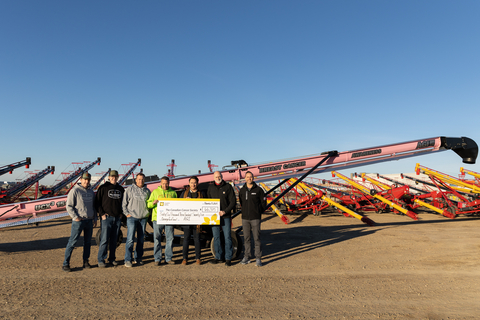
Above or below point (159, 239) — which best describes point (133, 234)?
above

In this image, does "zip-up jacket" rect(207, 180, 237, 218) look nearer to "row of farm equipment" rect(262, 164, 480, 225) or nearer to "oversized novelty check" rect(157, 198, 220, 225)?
"oversized novelty check" rect(157, 198, 220, 225)

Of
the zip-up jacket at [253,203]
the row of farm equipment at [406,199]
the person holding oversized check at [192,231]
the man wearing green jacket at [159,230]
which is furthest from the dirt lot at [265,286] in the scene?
the row of farm equipment at [406,199]

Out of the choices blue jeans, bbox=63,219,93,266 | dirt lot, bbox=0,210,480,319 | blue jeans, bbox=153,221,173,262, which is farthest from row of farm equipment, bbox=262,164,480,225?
blue jeans, bbox=63,219,93,266

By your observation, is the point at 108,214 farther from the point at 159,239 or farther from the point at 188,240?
the point at 188,240

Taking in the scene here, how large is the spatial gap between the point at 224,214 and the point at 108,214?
2.59 meters

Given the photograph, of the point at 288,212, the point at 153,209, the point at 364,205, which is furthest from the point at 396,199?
the point at 153,209

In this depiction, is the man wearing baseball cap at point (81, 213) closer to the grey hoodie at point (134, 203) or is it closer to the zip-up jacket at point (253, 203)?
the grey hoodie at point (134, 203)

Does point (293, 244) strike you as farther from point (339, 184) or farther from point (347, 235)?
point (339, 184)

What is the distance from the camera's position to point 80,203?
5.64 metres

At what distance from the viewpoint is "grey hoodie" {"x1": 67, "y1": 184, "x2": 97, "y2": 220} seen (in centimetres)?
556

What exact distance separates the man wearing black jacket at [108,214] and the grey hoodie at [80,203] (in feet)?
0.57

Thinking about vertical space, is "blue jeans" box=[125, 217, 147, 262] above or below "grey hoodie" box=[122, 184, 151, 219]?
below

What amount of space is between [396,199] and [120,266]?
697 inches

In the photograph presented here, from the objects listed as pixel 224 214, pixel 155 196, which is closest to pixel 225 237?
pixel 224 214
